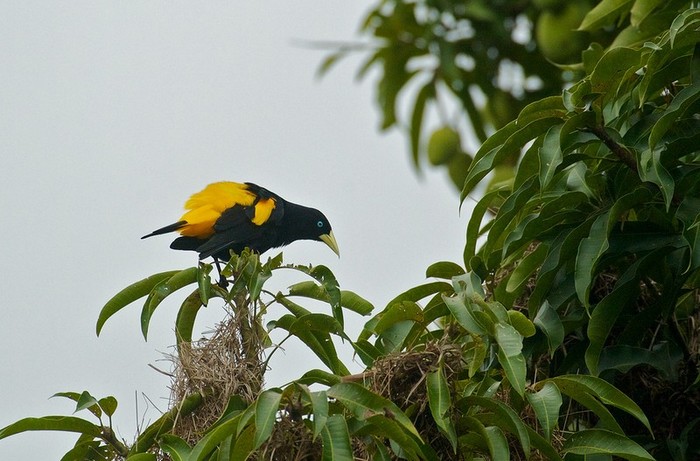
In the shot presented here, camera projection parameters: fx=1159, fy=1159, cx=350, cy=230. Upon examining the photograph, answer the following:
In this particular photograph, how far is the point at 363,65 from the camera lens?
620 cm

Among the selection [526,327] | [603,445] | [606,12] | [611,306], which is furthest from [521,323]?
[606,12]

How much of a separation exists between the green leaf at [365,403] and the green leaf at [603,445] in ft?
1.40

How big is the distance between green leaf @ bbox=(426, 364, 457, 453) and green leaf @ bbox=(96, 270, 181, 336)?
34.3 inches

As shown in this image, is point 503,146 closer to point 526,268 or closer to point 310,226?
point 526,268

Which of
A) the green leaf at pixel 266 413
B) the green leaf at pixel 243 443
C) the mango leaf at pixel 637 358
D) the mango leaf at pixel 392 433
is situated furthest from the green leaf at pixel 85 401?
the mango leaf at pixel 637 358

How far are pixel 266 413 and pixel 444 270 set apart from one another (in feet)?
3.26

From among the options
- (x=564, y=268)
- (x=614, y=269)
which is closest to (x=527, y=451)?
(x=564, y=268)

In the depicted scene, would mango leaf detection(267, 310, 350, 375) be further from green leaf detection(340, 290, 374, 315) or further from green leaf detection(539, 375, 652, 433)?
green leaf detection(539, 375, 652, 433)

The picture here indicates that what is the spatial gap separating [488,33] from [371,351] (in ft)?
10.9

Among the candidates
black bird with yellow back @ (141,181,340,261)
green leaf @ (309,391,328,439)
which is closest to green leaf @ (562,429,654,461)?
green leaf @ (309,391,328,439)

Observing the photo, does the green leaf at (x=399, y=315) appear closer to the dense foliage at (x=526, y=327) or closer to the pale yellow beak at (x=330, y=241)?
the dense foliage at (x=526, y=327)

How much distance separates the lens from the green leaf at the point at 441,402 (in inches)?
100

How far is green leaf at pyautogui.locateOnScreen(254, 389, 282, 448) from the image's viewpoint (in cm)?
237

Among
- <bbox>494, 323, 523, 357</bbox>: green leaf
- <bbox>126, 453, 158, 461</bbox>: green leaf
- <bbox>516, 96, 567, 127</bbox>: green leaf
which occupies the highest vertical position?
<bbox>516, 96, 567, 127</bbox>: green leaf
